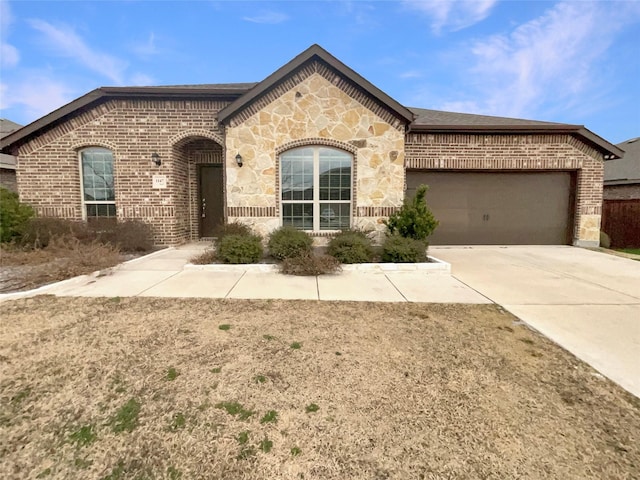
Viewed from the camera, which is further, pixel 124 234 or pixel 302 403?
pixel 124 234

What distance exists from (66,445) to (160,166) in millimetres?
8875

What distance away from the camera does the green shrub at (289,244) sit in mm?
7285

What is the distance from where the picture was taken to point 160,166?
9680mm

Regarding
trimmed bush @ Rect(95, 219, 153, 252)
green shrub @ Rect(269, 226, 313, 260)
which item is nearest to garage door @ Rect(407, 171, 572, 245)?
green shrub @ Rect(269, 226, 313, 260)

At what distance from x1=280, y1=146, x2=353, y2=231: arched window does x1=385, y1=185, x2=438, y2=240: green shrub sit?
1.69 meters

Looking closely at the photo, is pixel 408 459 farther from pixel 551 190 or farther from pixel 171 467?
Result: pixel 551 190

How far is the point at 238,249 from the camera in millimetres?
7234

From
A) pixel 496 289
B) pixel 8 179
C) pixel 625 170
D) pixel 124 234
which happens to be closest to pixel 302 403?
pixel 496 289

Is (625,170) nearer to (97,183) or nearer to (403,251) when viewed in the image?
(403,251)

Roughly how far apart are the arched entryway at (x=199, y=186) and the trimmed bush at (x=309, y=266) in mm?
4588

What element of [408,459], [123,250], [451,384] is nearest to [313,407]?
[408,459]

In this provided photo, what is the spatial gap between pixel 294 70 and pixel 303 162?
238 cm

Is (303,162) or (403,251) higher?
(303,162)

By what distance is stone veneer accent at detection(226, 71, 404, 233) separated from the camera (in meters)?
8.65
